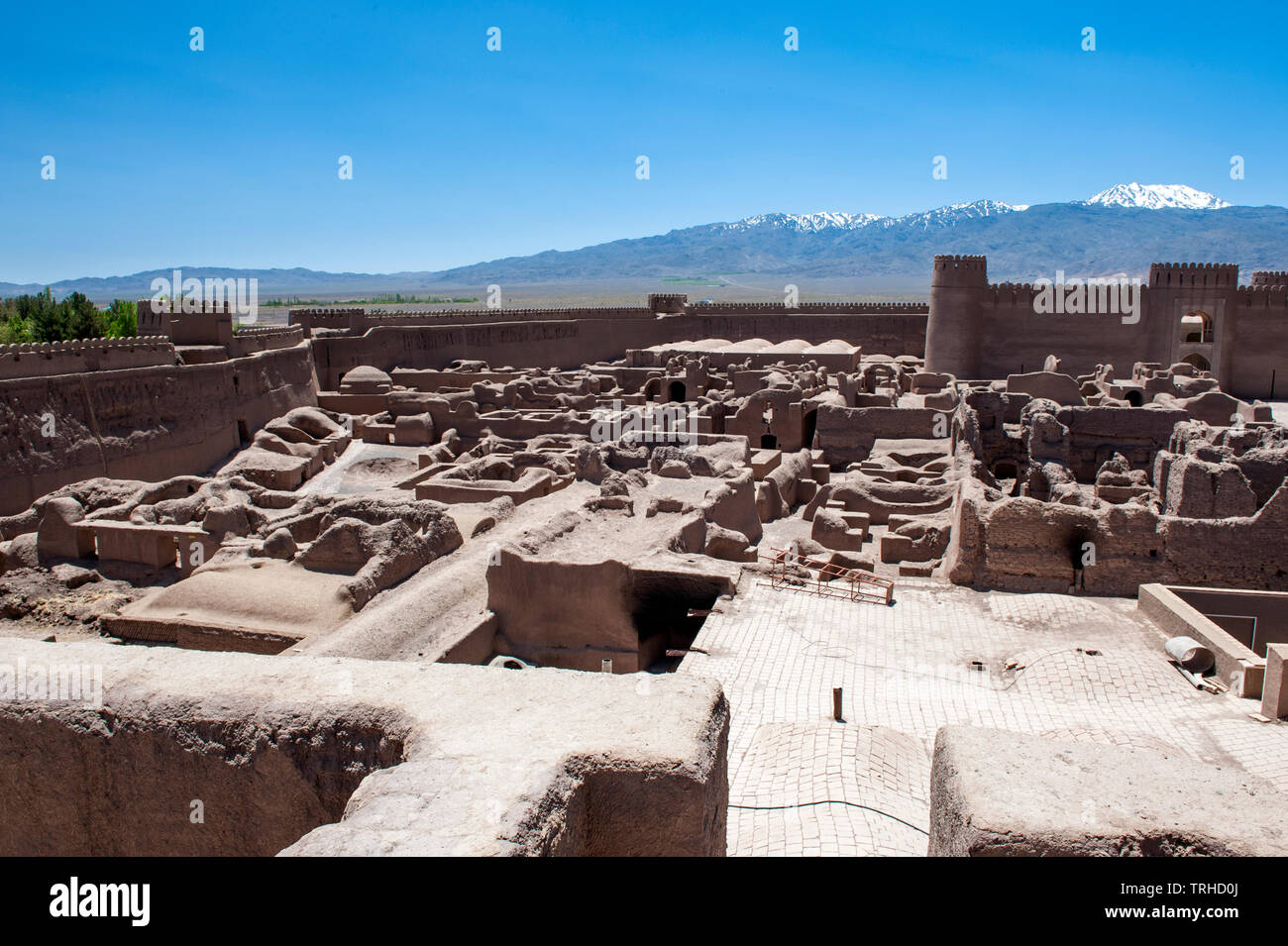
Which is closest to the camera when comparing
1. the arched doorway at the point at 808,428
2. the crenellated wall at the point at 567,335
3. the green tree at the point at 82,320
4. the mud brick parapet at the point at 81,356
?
the mud brick parapet at the point at 81,356

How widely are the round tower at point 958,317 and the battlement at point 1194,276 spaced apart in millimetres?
5783

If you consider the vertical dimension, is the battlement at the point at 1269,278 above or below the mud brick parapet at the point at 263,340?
above

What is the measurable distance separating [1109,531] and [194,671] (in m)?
10.7

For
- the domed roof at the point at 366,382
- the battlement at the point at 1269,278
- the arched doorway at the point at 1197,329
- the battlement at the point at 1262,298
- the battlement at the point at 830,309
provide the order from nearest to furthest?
the domed roof at the point at 366,382 → the battlement at the point at 1262,298 → the arched doorway at the point at 1197,329 → the battlement at the point at 1269,278 → the battlement at the point at 830,309

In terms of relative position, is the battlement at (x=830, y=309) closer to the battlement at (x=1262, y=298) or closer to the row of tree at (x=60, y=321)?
the battlement at (x=1262, y=298)

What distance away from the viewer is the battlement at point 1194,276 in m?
31.2

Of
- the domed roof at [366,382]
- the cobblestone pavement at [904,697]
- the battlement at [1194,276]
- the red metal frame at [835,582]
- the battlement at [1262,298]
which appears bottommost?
the cobblestone pavement at [904,697]

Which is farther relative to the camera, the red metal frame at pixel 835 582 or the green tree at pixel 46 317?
the green tree at pixel 46 317

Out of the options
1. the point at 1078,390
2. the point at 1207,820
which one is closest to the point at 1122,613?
the point at 1207,820

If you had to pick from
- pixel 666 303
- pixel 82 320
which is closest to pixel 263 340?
pixel 82 320

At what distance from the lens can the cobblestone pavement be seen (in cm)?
637

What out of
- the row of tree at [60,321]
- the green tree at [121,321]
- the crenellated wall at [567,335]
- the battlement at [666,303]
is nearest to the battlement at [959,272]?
the crenellated wall at [567,335]
